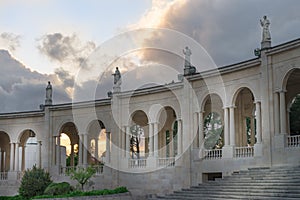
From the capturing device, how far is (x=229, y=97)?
3038cm

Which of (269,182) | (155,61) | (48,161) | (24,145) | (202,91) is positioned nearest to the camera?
(269,182)

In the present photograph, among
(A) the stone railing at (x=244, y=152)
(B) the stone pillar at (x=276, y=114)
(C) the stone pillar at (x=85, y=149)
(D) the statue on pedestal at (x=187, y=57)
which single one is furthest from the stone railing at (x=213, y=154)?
Result: (C) the stone pillar at (x=85, y=149)

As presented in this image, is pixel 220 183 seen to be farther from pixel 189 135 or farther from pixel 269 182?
pixel 189 135

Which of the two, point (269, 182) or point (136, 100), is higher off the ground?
point (136, 100)

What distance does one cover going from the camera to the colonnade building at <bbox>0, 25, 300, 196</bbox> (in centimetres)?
2694

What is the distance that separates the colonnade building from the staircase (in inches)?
52.1

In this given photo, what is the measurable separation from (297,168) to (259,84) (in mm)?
6249

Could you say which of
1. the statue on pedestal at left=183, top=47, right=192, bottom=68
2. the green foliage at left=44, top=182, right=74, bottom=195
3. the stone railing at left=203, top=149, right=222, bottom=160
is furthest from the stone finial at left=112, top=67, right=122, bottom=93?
the stone railing at left=203, top=149, right=222, bottom=160

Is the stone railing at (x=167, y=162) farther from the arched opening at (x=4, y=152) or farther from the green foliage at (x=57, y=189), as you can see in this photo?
the arched opening at (x=4, y=152)

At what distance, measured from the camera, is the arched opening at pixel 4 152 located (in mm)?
46844

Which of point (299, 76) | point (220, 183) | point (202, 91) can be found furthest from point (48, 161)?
point (299, 76)

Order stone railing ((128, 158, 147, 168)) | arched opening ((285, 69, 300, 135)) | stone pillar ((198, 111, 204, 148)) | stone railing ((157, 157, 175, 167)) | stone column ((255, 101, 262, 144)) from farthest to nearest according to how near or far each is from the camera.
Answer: stone railing ((128, 158, 147, 168)), stone railing ((157, 157, 175, 167)), stone pillar ((198, 111, 204, 148)), arched opening ((285, 69, 300, 135)), stone column ((255, 101, 262, 144))

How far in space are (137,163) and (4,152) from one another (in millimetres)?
17634

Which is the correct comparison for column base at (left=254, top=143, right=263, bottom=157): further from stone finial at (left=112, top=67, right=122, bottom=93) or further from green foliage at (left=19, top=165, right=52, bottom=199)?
green foliage at (left=19, top=165, right=52, bottom=199)
